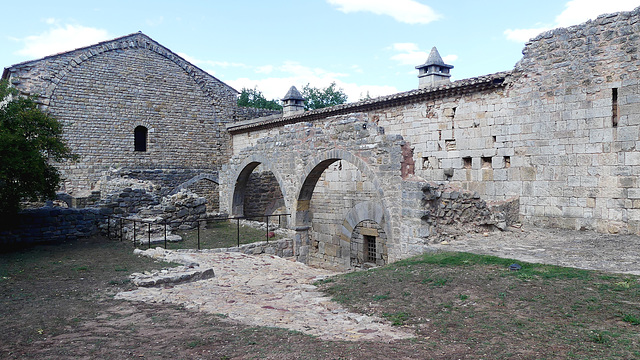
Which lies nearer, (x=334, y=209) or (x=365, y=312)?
(x=365, y=312)

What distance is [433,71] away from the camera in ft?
51.0

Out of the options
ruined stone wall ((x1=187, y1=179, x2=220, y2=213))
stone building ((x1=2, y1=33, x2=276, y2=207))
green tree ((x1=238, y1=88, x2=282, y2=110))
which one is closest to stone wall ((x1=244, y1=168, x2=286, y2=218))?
stone building ((x1=2, y1=33, x2=276, y2=207))

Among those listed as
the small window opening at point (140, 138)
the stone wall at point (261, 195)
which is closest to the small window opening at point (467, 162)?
the stone wall at point (261, 195)

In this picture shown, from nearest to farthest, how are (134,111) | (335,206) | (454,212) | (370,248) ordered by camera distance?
(454,212), (370,248), (335,206), (134,111)

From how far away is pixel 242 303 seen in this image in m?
6.60

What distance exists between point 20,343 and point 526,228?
1037 cm

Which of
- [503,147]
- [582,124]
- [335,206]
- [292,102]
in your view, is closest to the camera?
[582,124]

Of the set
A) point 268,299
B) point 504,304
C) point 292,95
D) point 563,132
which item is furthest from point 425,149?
point 292,95

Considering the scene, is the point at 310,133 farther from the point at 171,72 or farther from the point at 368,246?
the point at 171,72

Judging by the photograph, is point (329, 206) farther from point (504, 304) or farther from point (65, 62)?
point (65, 62)

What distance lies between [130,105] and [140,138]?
1692 millimetres

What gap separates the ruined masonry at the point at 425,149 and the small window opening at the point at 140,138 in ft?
1.41

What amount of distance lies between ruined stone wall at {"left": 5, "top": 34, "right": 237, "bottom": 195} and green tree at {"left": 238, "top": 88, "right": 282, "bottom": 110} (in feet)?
64.7

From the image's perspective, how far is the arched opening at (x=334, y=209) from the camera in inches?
597
